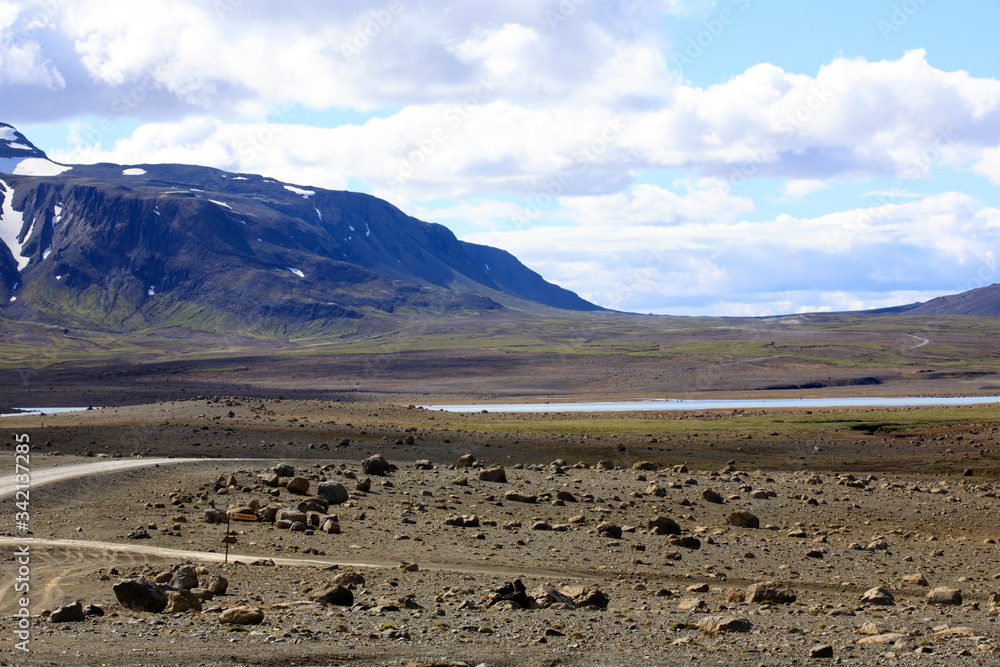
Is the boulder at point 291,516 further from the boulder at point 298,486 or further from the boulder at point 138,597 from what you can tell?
the boulder at point 138,597

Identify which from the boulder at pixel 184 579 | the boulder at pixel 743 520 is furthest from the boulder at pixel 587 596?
the boulder at pixel 743 520

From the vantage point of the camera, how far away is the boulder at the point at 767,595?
52.8 ft

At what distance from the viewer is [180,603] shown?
546 inches

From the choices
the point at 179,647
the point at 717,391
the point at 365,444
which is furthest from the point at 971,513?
the point at 717,391

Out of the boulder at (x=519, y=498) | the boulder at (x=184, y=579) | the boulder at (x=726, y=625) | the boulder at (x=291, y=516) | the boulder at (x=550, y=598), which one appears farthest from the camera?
the boulder at (x=519, y=498)

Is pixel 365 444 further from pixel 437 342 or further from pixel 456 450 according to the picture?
pixel 437 342

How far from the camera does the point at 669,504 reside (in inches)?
1081

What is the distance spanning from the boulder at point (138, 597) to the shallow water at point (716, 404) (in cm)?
6928

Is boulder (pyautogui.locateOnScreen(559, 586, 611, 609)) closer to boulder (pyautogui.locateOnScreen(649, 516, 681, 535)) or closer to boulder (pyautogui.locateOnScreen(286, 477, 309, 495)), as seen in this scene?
boulder (pyautogui.locateOnScreen(649, 516, 681, 535))

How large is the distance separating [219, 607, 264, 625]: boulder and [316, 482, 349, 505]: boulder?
11.5m

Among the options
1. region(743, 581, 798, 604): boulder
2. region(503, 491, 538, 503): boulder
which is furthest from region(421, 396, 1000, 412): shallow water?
region(743, 581, 798, 604): boulder

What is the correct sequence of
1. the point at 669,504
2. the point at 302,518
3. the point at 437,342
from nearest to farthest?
the point at 302,518 < the point at 669,504 < the point at 437,342

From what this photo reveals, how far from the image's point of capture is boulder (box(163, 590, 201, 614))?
45.4ft

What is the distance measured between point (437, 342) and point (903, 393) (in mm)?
111615
